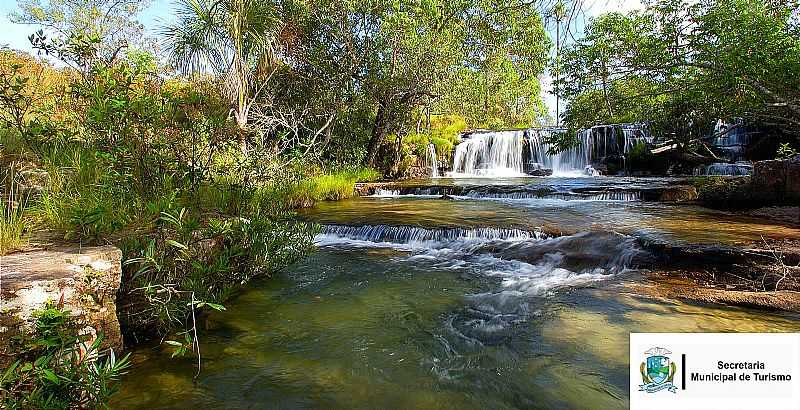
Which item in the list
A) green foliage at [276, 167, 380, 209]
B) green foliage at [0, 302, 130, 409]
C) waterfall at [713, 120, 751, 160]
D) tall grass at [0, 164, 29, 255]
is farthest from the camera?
waterfall at [713, 120, 751, 160]

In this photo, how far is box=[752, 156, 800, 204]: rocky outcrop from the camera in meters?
8.00

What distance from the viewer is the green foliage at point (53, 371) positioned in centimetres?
212

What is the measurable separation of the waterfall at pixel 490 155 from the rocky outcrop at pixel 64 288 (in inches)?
722

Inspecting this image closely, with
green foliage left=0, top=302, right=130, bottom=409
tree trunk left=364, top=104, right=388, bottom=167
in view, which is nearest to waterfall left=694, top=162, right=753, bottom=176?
tree trunk left=364, top=104, right=388, bottom=167

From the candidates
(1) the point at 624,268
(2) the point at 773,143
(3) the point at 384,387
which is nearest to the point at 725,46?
(1) the point at 624,268

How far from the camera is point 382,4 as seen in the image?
41.5ft

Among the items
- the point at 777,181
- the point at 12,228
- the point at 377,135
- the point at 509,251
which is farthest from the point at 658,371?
the point at 377,135

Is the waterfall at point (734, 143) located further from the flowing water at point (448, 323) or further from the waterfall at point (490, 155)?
the flowing water at point (448, 323)

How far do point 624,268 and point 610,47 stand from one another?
3956 millimetres

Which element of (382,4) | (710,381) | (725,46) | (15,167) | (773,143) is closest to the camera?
→ (710,381)

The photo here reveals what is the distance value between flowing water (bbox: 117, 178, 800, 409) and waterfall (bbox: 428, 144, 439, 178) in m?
13.0

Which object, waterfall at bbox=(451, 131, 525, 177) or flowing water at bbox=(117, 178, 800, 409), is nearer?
flowing water at bbox=(117, 178, 800, 409)

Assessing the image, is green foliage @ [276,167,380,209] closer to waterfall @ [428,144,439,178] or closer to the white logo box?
waterfall @ [428,144,439,178]

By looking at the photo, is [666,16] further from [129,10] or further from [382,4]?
[129,10]
